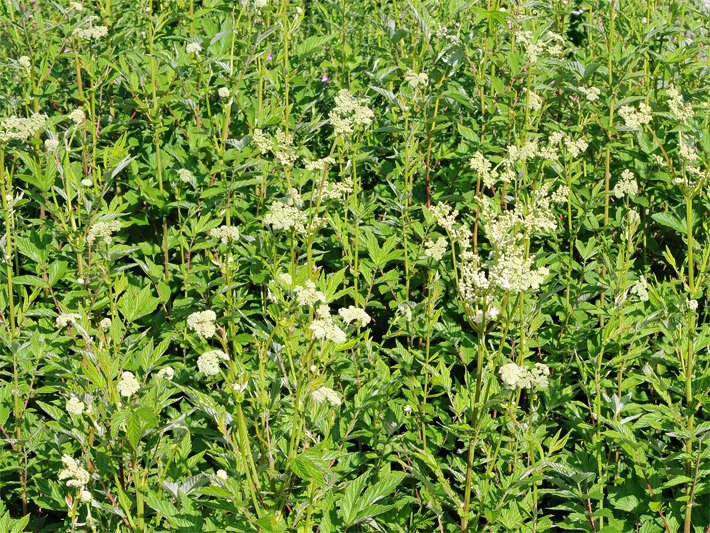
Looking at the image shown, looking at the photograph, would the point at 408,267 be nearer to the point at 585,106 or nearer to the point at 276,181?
the point at 276,181

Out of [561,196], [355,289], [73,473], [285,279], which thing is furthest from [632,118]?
[73,473]

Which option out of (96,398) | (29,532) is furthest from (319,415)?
(29,532)

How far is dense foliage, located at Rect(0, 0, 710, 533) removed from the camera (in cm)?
246

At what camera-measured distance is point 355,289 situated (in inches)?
118

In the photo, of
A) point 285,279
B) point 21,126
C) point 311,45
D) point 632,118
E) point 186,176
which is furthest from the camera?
point 311,45

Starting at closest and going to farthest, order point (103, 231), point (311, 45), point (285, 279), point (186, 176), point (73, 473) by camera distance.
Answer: point (73, 473)
point (285, 279)
point (103, 231)
point (186, 176)
point (311, 45)

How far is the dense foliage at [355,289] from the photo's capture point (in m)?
2.46

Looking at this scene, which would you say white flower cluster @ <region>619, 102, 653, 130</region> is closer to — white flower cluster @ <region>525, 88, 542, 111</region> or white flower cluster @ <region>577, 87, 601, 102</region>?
white flower cluster @ <region>577, 87, 601, 102</region>

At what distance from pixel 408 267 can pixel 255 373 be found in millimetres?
821

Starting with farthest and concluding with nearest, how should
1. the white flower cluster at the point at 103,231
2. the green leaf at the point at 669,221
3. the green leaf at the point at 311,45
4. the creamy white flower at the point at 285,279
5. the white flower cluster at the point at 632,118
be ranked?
the green leaf at the point at 311,45 → the green leaf at the point at 669,221 → the white flower cluster at the point at 632,118 → the white flower cluster at the point at 103,231 → the creamy white flower at the point at 285,279

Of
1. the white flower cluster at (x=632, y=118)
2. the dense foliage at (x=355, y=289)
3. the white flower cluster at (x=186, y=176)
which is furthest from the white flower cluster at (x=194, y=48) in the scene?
the white flower cluster at (x=632, y=118)

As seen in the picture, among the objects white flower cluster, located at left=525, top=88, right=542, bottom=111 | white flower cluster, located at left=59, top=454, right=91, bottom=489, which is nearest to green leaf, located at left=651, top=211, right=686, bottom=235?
white flower cluster, located at left=525, top=88, right=542, bottom=111

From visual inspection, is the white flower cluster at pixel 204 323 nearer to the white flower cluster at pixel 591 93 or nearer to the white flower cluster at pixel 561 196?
the white flower cluster at pixel 561 196

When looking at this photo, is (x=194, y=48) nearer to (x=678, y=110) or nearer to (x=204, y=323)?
(x=204, y=323)
